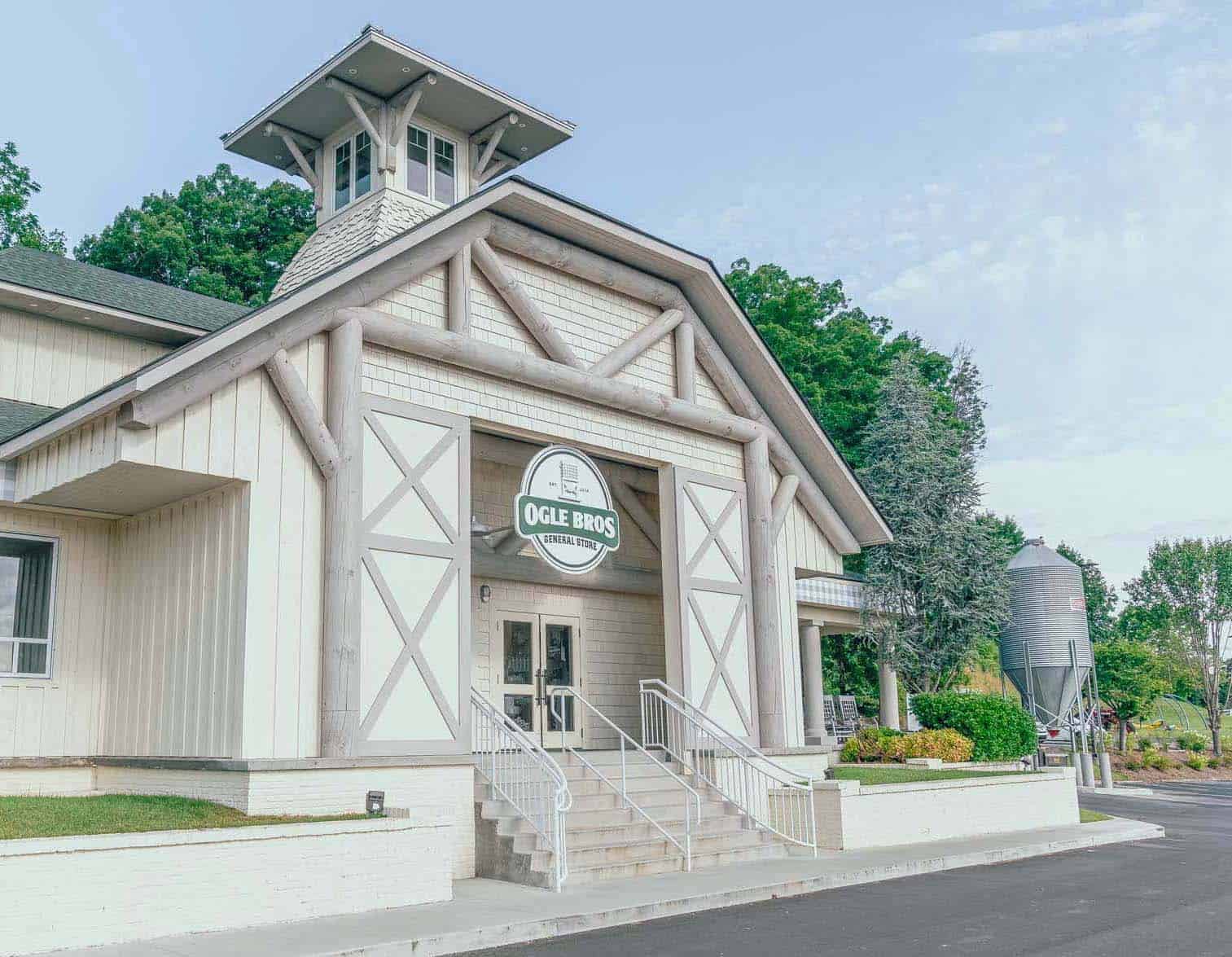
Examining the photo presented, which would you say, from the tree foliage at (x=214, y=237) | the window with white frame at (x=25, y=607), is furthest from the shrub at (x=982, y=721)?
the tree foliage at (x=214, y=237)

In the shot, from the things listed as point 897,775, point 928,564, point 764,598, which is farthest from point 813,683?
point 764,598

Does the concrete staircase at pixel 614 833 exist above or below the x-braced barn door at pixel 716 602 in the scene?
below

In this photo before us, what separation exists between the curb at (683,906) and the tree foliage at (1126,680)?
2893 centimetres

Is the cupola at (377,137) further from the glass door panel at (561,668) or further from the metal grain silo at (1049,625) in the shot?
the metal grain silo at (1049,625)

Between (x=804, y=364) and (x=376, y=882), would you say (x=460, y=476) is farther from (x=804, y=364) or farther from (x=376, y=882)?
(x=804, y=364)

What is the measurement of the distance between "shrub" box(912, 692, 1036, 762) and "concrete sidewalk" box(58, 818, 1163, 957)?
19.6 ft

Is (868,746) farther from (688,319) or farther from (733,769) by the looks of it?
(688,319)

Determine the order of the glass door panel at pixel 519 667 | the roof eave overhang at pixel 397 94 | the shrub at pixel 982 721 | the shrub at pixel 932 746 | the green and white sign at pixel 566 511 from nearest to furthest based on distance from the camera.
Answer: the green and white sign at pixel 566 511, the roof eave overhang at pixel 397 94, the glass door panel at pixel 519 667, the shrub at pixel 932 746, the shrub at pixel 982 721

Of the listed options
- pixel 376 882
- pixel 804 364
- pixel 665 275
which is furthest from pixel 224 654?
pixel 804 364

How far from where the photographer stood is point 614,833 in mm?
12336

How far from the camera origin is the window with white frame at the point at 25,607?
38.8 ft

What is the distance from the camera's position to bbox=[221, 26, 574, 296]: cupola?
52.3 feet

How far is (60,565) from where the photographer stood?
12.2 meters

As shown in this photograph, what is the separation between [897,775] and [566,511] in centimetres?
→ 627
